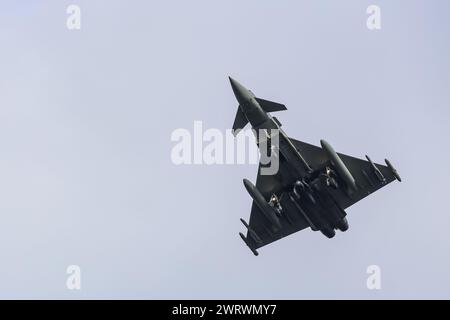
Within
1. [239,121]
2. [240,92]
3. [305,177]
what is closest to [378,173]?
[305,177]

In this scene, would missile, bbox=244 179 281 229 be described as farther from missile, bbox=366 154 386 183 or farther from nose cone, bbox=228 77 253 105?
missile, bbox=366 154 386 183

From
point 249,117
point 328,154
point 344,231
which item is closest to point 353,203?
point 344,231

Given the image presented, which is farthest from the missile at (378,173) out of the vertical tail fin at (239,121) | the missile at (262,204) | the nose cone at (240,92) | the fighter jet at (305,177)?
the nose cone at (240,92)

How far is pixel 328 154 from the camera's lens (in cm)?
5441

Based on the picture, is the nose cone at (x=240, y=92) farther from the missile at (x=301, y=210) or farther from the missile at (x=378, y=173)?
the missile at (x=378, y=173)

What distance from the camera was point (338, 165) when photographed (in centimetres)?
5481

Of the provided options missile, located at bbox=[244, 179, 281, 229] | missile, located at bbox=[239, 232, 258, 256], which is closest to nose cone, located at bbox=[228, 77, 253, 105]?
missile, located at bbox=[244, 179, 281, 229]

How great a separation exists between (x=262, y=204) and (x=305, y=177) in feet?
12.4

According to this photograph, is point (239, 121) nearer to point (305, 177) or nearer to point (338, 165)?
point (305, 177)

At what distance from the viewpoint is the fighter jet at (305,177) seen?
5522 cm

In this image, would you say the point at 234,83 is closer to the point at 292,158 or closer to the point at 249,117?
the point at 249,117

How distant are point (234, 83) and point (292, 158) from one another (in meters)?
6.56

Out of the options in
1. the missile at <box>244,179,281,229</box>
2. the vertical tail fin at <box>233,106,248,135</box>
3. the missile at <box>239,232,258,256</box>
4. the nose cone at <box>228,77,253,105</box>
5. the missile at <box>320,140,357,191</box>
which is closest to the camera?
the missile at <box>320,140,357,191</box>

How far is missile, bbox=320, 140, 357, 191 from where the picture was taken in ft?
178
